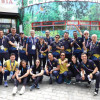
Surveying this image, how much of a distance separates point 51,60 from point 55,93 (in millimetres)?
1292

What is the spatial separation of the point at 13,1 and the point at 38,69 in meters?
14.2

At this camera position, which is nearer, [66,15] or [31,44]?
[31,44]

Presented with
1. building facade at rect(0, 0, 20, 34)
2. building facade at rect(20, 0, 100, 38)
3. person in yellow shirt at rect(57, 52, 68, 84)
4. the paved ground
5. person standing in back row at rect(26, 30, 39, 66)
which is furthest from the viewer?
building facade at rect(0, 0, 20, 34)

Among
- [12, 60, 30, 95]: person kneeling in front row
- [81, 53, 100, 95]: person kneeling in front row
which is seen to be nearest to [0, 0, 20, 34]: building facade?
[12, 60, 30, 95]: person kneeling in front row

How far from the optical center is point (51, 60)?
499cm

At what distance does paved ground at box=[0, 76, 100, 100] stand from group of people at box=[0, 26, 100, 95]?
Answer: 0.18 meters

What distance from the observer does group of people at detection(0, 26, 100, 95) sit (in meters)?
4.40

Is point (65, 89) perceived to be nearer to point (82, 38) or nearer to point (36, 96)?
point (36, 96)

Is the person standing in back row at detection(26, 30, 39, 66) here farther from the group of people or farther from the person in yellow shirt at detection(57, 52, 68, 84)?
the person in yellow shirt at detection(57, 52, 68, 84)

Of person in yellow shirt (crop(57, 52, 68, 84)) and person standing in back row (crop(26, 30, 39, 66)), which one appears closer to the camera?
person in yellow shirt (crop(57, 52, 68, 84))

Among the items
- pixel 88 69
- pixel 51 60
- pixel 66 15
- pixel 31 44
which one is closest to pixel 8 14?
pixel 66 15

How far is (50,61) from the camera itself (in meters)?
5.00

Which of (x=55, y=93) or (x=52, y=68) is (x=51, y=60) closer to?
(x=52, y=68)

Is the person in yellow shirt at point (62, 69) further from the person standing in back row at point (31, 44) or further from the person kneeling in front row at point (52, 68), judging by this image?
the person standing in back row at point (31, 44)
